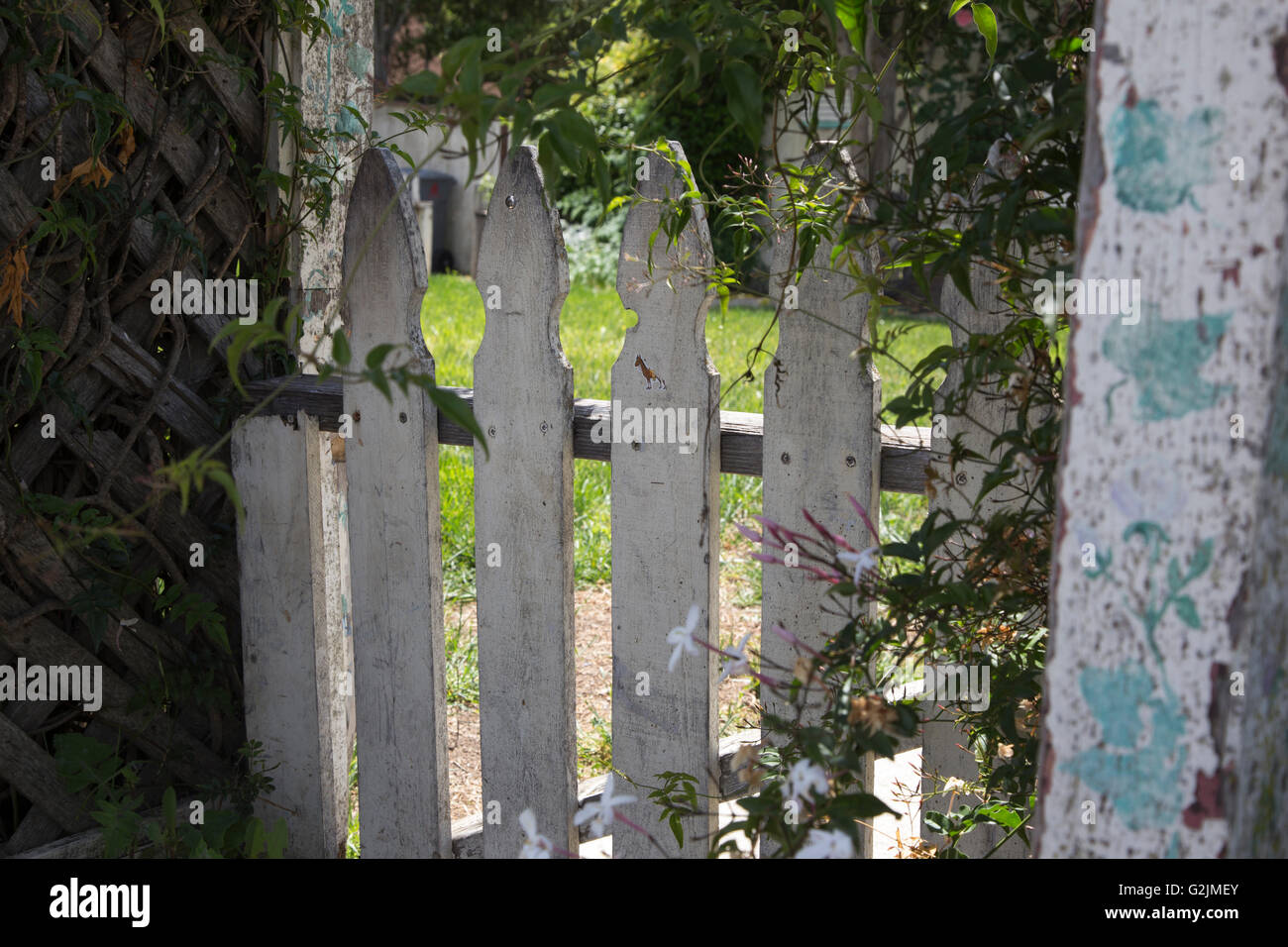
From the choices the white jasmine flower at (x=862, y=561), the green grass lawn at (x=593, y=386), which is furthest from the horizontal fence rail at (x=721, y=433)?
the white jasmine flower at (x=862, y=561)

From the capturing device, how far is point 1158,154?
2.97ft

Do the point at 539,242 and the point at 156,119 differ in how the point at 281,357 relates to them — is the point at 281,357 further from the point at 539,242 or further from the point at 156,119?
the point at 539,242

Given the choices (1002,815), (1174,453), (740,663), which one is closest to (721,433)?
(740,663)

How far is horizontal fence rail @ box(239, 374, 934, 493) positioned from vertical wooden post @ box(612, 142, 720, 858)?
0.03 metres

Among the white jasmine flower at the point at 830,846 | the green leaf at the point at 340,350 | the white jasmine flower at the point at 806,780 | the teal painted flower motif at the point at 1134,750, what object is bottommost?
the white jasmine flower at the point at 830,846

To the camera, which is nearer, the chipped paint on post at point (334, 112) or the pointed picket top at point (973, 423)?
the pointed picket top at point (973, 423)

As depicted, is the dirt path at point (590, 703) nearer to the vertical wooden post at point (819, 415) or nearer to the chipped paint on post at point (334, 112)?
the vertical wooden post at point (819, 415)

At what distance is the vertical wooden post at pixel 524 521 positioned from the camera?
179 cm

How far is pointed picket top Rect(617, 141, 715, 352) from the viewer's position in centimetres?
167

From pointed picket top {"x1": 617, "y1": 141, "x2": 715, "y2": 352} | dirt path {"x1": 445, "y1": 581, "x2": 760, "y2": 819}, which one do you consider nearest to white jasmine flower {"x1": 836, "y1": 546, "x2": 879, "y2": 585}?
pointed picket top {"x1": 617, "y1": 141, "x2": 715, "y2": 352}

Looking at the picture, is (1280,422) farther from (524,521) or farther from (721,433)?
(524,521)

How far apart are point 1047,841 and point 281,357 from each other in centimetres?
156

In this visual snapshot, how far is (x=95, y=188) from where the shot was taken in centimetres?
180
